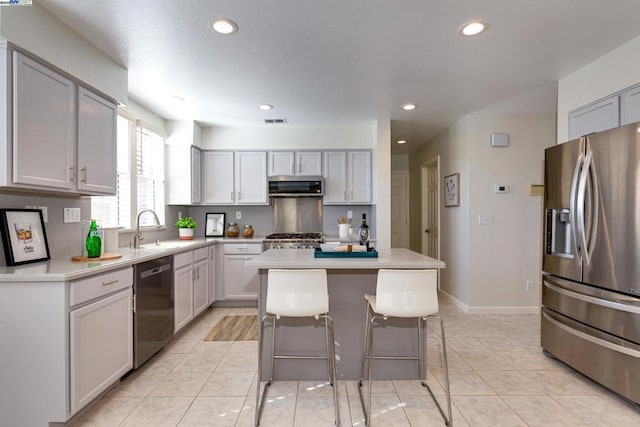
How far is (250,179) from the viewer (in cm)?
461

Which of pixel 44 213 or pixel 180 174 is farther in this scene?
pixel 180 174

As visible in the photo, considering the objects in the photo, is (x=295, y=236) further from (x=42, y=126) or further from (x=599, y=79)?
(x=599, y=79)

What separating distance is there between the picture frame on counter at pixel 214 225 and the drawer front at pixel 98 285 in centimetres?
243

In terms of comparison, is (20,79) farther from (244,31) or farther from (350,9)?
(350,9)

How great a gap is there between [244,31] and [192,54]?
0.58 m

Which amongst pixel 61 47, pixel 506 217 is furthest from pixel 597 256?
pixel 61 47

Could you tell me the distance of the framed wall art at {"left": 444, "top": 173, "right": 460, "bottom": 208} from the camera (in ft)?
14.2

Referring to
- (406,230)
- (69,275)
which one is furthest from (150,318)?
(406,230)

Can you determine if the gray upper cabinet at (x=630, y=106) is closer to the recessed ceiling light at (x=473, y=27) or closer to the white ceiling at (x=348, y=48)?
the white ceiling at (x=348, y=48)

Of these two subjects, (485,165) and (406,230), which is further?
(406,230)

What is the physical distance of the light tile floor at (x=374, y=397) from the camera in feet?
6.39

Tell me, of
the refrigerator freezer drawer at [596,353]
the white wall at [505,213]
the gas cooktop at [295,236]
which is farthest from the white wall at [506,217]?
the gas cooktop at [295,236]

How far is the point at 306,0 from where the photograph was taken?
1873mm

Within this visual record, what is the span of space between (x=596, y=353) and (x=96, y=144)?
3.94m
